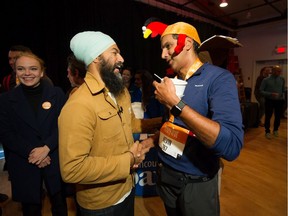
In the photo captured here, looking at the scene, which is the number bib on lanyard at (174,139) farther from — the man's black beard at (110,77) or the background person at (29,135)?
the background person at (29,135)

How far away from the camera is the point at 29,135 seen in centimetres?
154

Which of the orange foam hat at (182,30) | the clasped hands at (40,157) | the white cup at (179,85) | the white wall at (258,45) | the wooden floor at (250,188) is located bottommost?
the wooden floor at (250,188)

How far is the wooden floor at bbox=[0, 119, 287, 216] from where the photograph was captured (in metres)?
2.28

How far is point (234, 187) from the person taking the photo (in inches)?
108

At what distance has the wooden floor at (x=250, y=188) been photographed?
7.47ft

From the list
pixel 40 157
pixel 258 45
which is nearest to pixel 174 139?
pixel 40 157

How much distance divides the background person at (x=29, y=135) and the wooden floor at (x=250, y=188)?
90 cm

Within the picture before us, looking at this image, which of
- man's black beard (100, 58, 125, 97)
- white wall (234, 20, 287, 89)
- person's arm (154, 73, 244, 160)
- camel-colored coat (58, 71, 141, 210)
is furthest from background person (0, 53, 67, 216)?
white wall (234, 20, 287, 89)

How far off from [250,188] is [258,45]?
304 inches

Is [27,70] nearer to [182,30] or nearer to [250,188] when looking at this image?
[182,30]

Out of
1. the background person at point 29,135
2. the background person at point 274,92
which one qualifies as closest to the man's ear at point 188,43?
the background person at point 29,135

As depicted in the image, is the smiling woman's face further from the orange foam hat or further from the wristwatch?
the wristwatch

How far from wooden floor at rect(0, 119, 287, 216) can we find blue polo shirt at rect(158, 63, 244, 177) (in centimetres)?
142

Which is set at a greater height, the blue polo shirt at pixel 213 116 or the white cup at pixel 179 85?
the white cup at pixel 179 85
